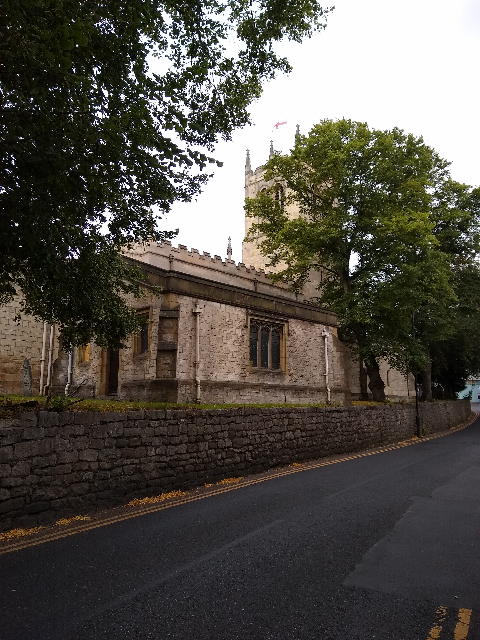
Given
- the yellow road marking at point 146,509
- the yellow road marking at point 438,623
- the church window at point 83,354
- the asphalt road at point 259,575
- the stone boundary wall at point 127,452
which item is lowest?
the yellow road marking at point 146,509

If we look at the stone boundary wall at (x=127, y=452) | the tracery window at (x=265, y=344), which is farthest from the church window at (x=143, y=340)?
the stone boundary wall at (x=127, y=452)

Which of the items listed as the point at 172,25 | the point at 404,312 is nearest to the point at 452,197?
the point at 404,312

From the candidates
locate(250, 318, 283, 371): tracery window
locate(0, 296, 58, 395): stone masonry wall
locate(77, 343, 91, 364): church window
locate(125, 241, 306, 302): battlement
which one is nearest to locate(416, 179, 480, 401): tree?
locate(125, 241, 306, 302): battlement

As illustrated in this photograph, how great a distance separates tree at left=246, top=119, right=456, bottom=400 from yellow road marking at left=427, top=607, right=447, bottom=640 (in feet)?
69.5

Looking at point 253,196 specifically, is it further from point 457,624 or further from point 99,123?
point 457,624

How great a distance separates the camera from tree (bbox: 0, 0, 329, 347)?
5934 mm

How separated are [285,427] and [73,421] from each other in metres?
7.34

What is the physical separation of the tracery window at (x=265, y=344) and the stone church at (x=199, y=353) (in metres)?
0.04

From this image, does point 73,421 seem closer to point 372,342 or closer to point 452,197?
point 372,342

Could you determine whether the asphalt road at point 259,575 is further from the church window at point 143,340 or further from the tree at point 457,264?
the tree at point 457,264

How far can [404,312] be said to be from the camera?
2630cm

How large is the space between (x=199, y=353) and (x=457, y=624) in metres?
13.6

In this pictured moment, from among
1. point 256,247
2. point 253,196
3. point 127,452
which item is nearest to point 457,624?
point 127,452

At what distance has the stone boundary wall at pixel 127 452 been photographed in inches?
266
